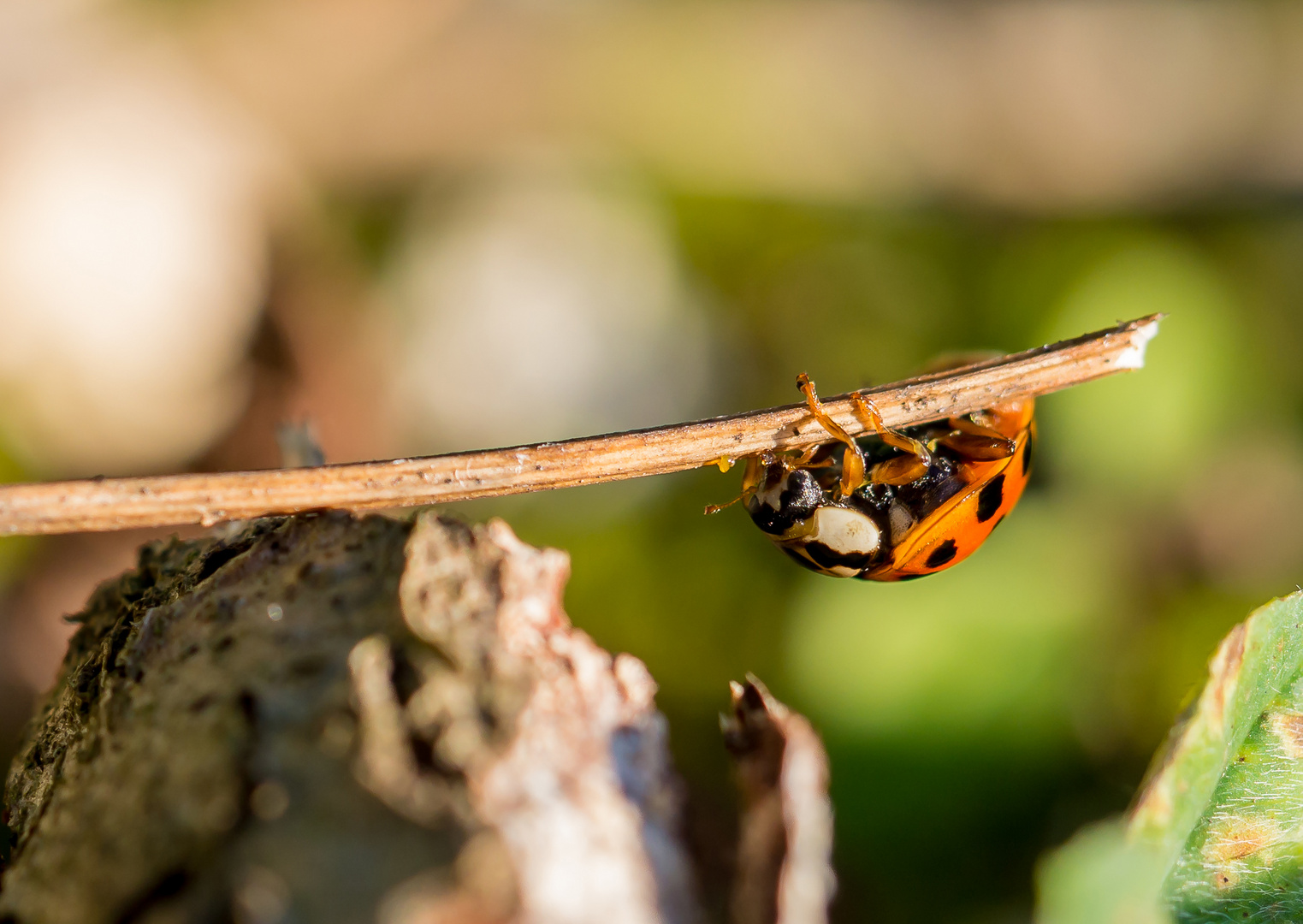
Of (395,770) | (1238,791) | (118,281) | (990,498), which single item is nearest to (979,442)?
(990,498)

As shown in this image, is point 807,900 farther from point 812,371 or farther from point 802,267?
point 802,267

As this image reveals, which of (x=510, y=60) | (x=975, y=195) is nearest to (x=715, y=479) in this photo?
(x=975, y=195)

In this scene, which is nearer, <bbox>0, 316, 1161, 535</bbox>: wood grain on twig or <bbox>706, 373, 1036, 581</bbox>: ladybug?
<bbox>0, 316, 1161, 535</bbox>: wood grain on twig

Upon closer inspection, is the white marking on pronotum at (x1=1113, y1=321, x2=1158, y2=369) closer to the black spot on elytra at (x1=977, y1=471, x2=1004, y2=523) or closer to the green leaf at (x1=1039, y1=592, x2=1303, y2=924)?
the green leaf at (x1=1039, y1=592, x2=1303, y2=924)

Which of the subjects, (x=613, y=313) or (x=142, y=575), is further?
(x=613, y=313)

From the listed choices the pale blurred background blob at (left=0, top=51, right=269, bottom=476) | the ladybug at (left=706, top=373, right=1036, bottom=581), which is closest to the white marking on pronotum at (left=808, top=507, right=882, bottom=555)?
the ladybug at (left=706, top=373, right=1036, bottom=581)

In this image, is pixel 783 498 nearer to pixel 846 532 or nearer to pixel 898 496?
pixel 846 532

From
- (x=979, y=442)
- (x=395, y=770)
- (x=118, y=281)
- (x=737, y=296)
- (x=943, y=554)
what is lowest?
(x=395, y=770)

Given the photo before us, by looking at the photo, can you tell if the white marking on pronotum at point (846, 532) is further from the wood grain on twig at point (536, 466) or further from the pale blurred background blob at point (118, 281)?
the pale blurred background blob at point (118, 281)
